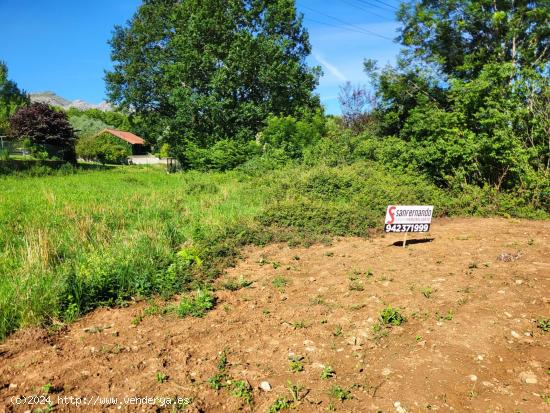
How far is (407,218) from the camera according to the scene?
19.7ft

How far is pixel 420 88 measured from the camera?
14289 mm

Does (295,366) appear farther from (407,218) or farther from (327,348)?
(407,218)

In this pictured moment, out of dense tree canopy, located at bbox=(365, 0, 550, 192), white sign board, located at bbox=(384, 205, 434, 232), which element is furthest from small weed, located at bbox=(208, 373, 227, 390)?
dense tree canopy, located at bbox=(365, 0, 550, 192)

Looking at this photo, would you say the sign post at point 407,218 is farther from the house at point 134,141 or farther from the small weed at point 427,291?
the house at point 134,141

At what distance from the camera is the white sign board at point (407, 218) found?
19.2 ft

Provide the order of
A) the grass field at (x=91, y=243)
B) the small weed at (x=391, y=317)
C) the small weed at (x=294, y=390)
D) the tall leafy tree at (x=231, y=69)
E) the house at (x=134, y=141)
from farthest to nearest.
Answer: the house at (x=134, y=141) → the tall leafy tree at (x=231, y=69) → the grass field at (x=91, y=243) → the small weed at (x=391, y=317) → the small weed at (x=294, y=390)

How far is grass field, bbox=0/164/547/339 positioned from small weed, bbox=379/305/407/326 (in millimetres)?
2148

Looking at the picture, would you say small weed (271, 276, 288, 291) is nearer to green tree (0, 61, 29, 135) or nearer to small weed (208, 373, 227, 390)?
small weed (208, 373, 227, 390)

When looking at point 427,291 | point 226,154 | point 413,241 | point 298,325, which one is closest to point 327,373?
point 298,325

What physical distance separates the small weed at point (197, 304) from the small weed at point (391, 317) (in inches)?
70.7

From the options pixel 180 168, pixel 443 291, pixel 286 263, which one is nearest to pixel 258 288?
pixel 286 263

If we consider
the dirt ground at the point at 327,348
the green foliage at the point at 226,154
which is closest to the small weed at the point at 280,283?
the dirt ground at the point at 327,348

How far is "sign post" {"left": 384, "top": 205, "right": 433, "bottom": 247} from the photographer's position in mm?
5855

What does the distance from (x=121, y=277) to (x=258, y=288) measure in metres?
1.63
